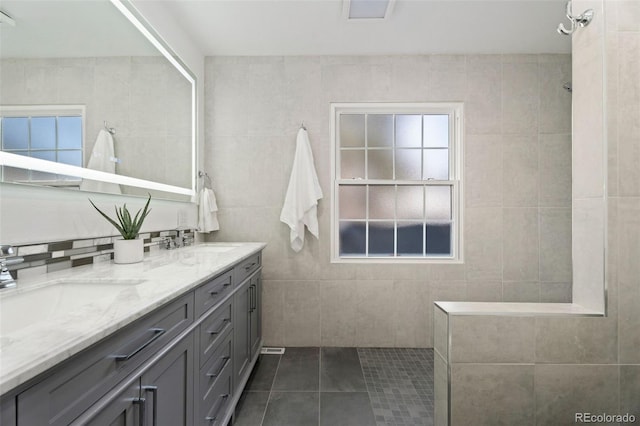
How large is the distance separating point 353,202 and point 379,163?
0.43m

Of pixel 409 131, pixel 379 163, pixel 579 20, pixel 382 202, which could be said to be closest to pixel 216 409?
pixel 382 202

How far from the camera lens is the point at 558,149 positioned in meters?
2.63

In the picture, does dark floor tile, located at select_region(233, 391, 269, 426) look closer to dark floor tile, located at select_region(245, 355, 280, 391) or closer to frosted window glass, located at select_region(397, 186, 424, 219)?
dark floor tile, located at select_region(245, 355, 280, 391)

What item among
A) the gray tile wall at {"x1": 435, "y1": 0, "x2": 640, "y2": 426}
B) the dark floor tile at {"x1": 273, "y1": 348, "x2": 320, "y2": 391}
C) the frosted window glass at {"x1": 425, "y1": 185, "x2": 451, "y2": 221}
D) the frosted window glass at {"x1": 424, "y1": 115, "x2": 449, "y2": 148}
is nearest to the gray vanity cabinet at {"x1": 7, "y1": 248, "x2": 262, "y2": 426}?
the dark floor tile at {"x1": 273, "y1": 348, "x2": 320, "y2": 391}

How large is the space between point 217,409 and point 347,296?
145 centimetres

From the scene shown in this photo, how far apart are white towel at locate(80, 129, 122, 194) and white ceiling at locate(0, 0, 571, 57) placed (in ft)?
1.28

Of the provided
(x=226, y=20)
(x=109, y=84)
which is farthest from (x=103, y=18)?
(x=226, y=20)

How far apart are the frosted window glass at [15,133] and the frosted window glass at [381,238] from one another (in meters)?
2.30

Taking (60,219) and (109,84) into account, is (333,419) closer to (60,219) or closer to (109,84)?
(60,219)

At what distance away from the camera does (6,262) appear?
1.00 meters

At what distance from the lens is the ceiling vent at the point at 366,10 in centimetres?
198

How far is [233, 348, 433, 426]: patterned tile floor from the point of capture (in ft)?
5.71

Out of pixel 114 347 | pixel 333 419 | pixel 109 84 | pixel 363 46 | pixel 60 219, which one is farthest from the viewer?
pixel 363 46

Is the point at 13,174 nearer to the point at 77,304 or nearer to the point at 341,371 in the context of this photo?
the point at 77,304
